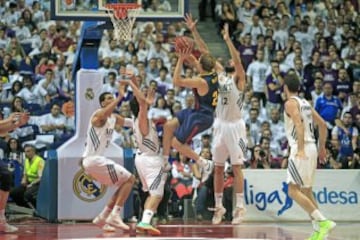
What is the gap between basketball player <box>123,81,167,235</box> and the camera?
1237cm

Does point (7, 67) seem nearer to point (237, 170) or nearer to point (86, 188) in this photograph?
point (86, 188)

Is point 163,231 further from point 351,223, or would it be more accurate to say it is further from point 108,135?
point 351,223

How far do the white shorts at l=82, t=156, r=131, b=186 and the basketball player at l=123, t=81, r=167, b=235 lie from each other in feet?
0.97

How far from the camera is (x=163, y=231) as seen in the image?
1290 centimetres

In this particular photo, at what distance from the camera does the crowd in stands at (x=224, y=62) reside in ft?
58.2

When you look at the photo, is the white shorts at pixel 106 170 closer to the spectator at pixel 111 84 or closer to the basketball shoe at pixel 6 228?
the basketball shoe at pixel 6 228

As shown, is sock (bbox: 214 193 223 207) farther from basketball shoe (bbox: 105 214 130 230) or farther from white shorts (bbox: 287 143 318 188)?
white shorts (bbox: 287 143 318 188)

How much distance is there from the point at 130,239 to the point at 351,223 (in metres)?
5.70

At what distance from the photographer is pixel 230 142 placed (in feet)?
45.0

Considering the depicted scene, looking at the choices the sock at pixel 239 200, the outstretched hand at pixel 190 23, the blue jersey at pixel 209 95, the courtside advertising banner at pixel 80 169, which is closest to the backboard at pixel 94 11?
the outstretched hand at pixel 190 23

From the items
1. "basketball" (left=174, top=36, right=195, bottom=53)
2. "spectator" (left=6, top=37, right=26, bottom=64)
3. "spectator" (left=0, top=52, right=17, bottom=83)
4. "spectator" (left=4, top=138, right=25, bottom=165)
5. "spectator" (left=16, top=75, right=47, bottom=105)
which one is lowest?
"spectator" (left=4, top=138, right=25, bottom=165)

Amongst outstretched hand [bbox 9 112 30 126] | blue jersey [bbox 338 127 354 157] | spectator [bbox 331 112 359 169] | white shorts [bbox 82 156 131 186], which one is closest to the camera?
outstretched hand [bbox 9 112 30 126]

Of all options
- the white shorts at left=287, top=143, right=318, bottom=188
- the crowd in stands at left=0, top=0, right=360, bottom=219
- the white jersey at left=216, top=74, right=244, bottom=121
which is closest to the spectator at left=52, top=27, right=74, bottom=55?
the crowd in stands at left=0, top=0, right=360, bottom=219

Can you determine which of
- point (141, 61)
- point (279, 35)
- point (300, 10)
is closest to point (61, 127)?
point (141, 61)
